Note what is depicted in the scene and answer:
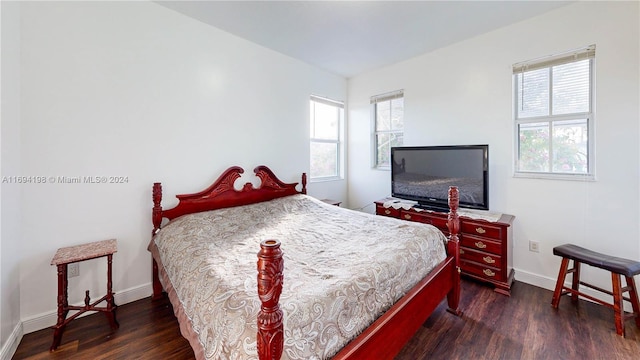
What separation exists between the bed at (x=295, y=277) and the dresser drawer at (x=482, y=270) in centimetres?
73

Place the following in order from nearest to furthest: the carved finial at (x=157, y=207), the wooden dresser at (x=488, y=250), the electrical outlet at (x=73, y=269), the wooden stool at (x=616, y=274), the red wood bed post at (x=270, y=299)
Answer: the red wood bed post at (x=270, y=299)
the wooden stool at (x=616, y=274)
the electrical outlet at (x=73, y=269)
the carved finial at (x=157, y=207)
the wooden dresser at (x=488, y=250)

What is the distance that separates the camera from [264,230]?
7.73 ft

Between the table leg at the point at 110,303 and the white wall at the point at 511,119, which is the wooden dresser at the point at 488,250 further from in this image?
the table leg at the point at 110,303

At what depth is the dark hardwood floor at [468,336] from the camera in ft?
5.88

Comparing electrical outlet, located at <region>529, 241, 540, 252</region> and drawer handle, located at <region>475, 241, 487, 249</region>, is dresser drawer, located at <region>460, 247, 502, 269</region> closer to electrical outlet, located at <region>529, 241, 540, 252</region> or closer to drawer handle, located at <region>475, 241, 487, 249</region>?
drawer handle, located at <region>475, 241, 487, 249</region>

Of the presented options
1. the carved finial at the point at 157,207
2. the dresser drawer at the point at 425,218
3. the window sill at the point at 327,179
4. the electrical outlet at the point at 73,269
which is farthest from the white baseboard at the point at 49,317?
the dresser drawer at the point at 425,218

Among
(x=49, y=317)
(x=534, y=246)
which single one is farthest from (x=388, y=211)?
(x=49, y=317)

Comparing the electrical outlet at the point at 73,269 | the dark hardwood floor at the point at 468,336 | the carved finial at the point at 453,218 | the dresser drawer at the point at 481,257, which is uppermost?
the carved finial at the point at 453,218

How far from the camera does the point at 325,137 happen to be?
173 inches

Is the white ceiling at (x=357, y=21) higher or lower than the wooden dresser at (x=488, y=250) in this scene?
higher

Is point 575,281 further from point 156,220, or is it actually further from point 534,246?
point 156,220

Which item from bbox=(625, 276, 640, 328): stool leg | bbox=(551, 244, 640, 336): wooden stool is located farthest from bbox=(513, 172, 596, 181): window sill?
bbox=(625, 276, 640, 328): stool leg

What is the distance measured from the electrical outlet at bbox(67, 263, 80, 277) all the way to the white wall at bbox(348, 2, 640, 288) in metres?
3.98

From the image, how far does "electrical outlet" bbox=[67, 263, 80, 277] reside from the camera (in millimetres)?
2176
